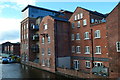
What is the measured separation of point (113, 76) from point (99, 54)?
20.3 ft

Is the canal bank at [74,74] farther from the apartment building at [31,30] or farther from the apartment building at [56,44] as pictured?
the apartment building at [31,30]

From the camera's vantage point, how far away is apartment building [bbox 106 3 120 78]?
669 inches

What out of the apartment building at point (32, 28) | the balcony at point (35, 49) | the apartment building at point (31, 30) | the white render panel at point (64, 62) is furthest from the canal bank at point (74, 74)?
the apartment building at point (32, 28)

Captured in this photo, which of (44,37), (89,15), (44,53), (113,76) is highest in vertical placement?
(89,15)

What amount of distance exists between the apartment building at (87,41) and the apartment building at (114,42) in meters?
3.79

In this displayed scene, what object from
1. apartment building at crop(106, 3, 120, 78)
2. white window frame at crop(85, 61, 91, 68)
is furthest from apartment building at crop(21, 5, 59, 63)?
apartment building at crop(106, 3, 120, 78)

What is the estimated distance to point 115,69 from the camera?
17.1m

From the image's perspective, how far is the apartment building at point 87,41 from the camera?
885 inches

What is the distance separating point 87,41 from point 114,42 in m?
7.83

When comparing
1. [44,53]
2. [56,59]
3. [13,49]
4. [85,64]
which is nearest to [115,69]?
[85,64]

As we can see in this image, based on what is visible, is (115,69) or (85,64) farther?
(85,64)

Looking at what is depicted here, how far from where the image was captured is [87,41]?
82.4 ft

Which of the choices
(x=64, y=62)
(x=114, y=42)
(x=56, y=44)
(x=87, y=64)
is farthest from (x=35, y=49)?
(x=114, y=42)

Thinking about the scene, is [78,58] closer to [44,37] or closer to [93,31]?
[93,31]
